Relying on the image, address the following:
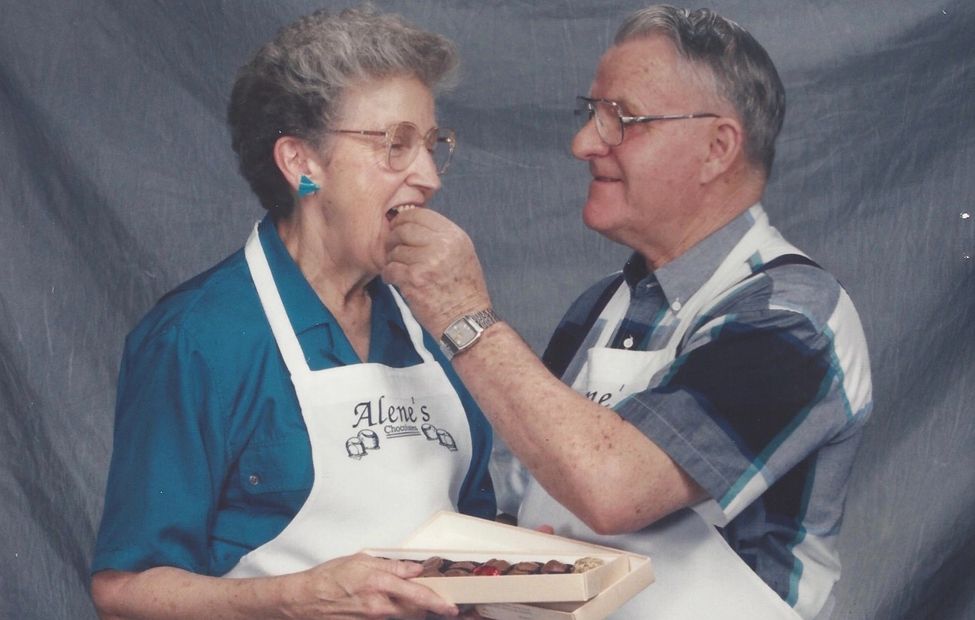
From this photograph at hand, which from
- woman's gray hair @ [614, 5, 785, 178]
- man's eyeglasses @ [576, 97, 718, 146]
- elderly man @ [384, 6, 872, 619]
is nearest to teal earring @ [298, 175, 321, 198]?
elderly man @ [384, 6, 872, 619]

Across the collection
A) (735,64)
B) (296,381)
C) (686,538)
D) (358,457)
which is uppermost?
(735,64)

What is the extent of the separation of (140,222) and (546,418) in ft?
3.43

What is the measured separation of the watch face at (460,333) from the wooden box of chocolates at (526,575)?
0.74ft

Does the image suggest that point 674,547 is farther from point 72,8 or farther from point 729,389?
point 72,8

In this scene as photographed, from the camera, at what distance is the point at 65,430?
2.33 meters

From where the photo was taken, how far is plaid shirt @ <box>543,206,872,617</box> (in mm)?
1611

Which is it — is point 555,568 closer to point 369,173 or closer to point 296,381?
point 296,381

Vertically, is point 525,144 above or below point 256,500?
above

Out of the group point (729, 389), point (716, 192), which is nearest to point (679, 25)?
point (716, 192)

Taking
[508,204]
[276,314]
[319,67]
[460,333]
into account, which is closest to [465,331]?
[460,333]

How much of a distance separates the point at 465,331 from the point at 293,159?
38 cm

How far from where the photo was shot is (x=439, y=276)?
5.51ft

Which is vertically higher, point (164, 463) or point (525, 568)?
point (164, 463)

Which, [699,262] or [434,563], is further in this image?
[699,262]
